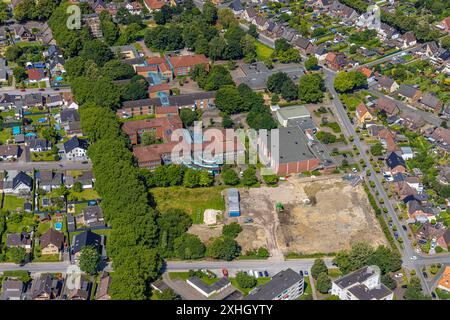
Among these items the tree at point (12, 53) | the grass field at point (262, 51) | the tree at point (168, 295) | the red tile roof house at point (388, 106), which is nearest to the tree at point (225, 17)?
the grass field at point (262, 51)

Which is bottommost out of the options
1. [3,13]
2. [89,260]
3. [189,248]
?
[189,248]

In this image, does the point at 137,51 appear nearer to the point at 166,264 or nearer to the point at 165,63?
the point at 165,63

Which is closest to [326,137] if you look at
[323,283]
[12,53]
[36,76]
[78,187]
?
[323,283]

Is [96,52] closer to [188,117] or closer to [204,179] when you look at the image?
[188,117]

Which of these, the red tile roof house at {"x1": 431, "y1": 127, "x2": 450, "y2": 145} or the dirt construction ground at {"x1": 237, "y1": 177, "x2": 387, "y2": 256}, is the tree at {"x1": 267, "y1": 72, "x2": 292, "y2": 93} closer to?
the dirt construction ground at {"x1": 237, "y1": 177, "x2": 387, "y2": 256}

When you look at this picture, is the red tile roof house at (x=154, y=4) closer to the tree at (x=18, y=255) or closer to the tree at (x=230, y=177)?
the tree at (x=230, y=177)

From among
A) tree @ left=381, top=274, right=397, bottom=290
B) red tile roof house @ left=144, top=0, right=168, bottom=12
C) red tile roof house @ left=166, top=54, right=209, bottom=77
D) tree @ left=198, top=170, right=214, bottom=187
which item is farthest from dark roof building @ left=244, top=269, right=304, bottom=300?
red tile roof house @ left=144, top=0, right=168, bottom=12

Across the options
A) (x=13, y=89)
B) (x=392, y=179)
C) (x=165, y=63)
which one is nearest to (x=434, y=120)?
(x=392, y=179)

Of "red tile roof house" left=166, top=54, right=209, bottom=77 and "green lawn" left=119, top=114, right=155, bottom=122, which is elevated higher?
"red tile roof house" left=166, top=54, right=209, bottom=77
